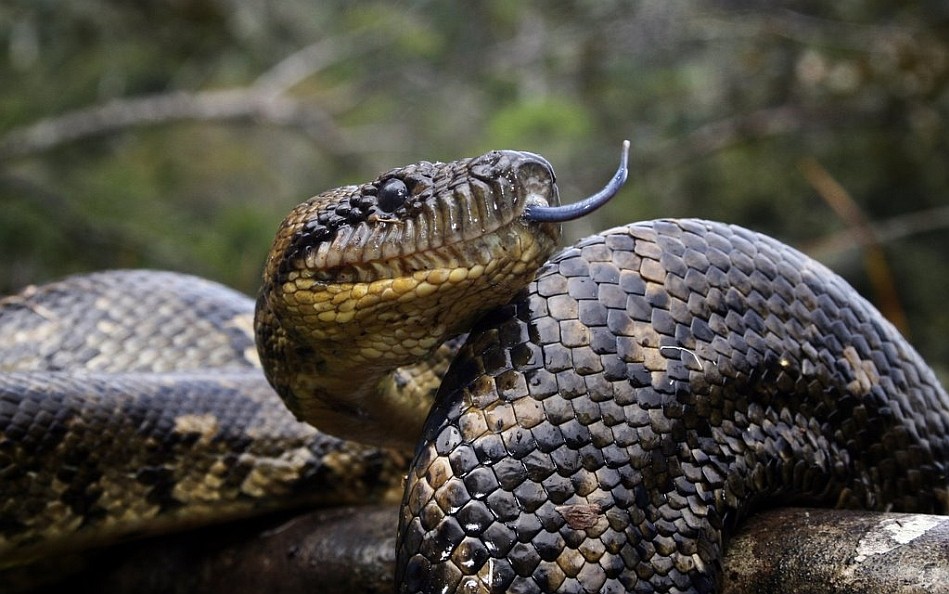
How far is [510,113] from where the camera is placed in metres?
7.74

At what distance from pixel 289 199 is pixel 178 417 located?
23.2 feet

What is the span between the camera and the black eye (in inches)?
→ 80.8

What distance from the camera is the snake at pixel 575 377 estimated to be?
1773mm

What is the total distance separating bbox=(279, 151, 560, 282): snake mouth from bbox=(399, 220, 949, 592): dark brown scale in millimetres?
170

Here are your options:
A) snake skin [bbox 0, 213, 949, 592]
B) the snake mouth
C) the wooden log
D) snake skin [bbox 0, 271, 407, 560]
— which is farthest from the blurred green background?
the snake mouth

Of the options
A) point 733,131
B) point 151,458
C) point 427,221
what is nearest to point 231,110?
point 733,131

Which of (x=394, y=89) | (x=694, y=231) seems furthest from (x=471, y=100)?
(x=694, y=231)

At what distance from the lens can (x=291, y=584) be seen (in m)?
2.83

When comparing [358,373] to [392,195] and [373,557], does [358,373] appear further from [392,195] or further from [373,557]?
[373,557]

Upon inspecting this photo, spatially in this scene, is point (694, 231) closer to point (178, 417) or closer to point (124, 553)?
point (178, 417)

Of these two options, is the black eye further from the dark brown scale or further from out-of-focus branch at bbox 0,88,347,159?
out-of-focus branch at bbox 0,88,347,159

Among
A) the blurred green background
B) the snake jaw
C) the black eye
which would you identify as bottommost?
the blurred green background

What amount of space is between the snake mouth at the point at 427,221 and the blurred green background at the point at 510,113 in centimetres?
378

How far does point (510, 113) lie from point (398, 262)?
5.93 m
